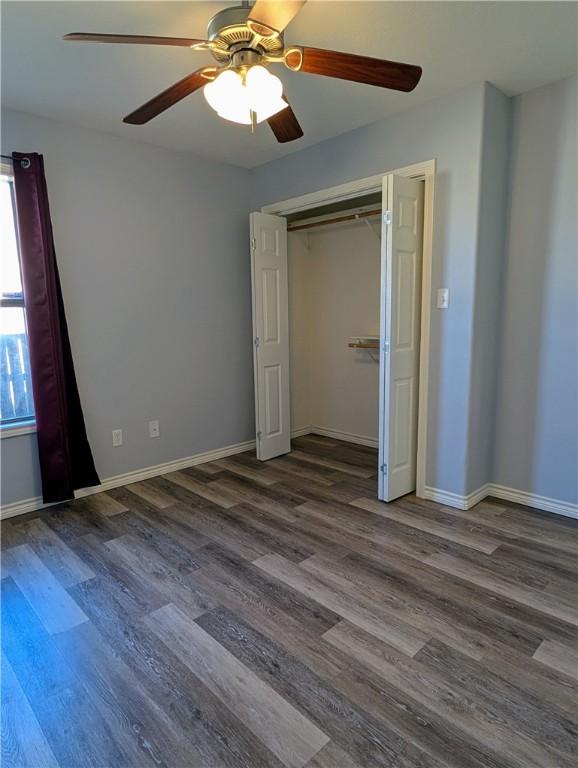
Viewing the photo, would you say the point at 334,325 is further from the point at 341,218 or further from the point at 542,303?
the point at 542,303

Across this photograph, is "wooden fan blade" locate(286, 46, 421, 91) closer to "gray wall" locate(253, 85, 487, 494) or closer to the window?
"gray wall" locate(253, 85, 487, 494)

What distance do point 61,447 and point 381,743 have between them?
252 centimetres

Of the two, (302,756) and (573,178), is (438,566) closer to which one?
(302,756)

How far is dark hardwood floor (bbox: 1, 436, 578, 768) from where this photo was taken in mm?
1331

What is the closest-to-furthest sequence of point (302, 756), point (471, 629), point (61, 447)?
point (302, 756) < point (471, 629) < point (61, 447)

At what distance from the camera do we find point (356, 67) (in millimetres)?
1625

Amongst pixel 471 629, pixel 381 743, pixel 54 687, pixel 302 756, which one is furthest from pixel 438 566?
pixel 54 687

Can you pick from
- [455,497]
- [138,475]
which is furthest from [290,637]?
[138,475]

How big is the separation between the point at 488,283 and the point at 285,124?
1.59 m

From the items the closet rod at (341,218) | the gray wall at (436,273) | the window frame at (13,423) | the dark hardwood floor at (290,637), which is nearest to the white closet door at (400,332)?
the gray wall at (436,273)

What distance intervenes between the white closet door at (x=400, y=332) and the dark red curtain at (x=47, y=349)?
2140 millimetres

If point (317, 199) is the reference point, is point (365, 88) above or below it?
above

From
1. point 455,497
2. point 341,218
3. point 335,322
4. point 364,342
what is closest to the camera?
point 455,497

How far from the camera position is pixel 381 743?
4.32 feet
